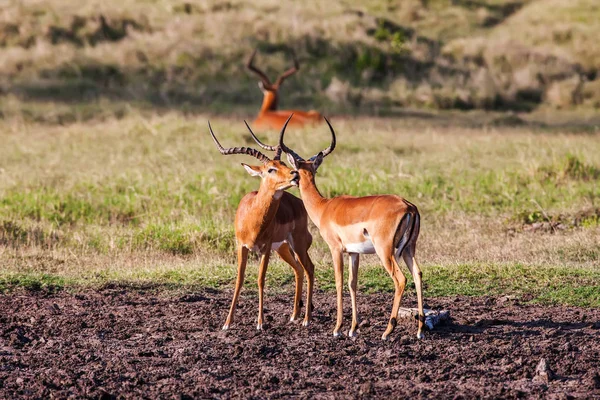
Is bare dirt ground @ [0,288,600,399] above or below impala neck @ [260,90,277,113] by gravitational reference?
below

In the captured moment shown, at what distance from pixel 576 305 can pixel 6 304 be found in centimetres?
463

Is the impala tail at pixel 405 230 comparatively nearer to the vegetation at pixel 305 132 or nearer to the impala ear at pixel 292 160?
the impala ear at pixel 292 160

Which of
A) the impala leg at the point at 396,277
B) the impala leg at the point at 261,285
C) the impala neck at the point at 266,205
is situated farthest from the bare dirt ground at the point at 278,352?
the impala neck at the point at 266,205

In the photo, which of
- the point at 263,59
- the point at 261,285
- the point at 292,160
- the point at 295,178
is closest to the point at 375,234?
the point at 295,178

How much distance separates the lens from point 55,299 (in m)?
7.77

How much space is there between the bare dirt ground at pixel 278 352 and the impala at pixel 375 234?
36cm

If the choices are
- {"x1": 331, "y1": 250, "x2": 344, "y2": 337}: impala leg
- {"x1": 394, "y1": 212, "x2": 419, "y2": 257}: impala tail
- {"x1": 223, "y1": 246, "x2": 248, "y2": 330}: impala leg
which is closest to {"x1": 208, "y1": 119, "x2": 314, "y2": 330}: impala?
{"x1": 223, "y1": 246, "x2": 248, "y2": 330}: impala leg

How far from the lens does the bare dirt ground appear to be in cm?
543

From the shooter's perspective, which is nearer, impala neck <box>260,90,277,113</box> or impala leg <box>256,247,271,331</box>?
impala leg <box>256,247,271,331</box>

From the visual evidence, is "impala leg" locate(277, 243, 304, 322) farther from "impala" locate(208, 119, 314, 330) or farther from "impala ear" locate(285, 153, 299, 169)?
"impala ear" locate(285, 153, 299, 169)

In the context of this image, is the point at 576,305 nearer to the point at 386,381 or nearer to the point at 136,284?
the point at 386,381

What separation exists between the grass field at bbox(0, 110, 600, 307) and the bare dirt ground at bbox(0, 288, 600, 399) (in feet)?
2.71

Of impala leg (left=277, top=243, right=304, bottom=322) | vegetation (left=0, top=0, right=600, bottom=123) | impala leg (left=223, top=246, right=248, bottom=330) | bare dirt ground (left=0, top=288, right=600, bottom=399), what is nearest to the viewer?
bare dirt ground (left=0, top=288, right=600, bottom=399)

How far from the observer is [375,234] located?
6.26m
